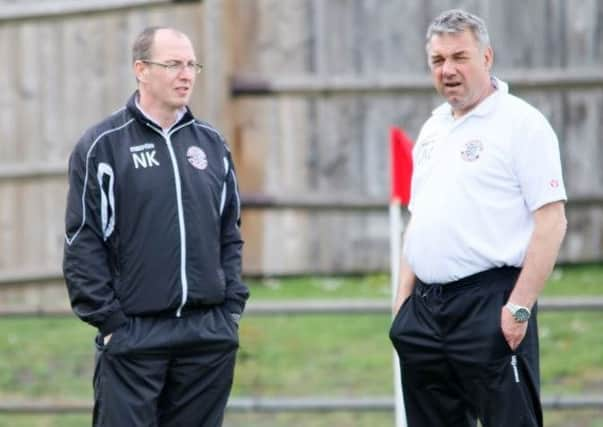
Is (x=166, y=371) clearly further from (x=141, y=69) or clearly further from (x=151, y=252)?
(x=141, y=69)

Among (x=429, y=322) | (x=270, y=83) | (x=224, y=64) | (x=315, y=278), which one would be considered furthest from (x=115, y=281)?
(x=315, y=278)

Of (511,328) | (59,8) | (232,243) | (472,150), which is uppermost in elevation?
(59,8)

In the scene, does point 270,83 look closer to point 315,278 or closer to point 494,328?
point 315,278

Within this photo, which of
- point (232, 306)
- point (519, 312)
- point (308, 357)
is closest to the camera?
point (519, 312)

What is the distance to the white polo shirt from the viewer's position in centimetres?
568

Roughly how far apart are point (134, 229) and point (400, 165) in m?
1.77

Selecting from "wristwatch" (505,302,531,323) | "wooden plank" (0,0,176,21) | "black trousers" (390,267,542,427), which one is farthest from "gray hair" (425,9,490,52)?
"wooden plank" (0,0,176,21)

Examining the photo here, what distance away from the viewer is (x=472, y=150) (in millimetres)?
5754

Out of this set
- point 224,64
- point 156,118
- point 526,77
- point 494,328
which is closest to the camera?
point 494,328

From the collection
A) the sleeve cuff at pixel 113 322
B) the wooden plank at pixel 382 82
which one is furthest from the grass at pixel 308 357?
the sleeve cuff at pixel 113 322

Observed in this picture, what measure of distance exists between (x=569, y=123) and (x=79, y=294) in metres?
5.15

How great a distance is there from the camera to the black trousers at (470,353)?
574 cm

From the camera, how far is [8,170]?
10.1 metres

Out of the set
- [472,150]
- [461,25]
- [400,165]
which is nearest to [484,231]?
[472,150]
